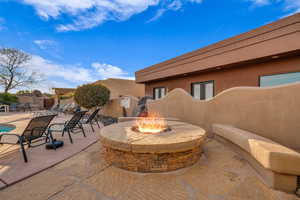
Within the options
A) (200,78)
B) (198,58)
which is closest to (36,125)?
(198,58)

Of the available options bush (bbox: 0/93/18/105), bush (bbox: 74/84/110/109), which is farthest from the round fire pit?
bush (bbox: 0/93/18/105)

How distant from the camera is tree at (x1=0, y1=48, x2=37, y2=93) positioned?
19375 mm

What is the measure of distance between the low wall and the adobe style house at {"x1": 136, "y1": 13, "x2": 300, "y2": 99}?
8.93ft

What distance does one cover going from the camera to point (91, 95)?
1011cm

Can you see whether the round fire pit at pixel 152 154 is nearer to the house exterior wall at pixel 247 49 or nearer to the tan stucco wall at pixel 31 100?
the house exterior wall at pixel 247 49

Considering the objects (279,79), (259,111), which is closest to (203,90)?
(279,79)

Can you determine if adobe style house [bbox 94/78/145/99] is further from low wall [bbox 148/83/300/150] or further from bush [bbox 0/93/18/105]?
low wall [bbox 148/83/300/150]

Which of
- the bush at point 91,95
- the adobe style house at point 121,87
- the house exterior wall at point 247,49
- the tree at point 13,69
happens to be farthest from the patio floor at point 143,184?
the tree at point 13,69

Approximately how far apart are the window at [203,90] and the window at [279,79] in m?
2.41

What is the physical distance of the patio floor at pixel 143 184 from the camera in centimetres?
187

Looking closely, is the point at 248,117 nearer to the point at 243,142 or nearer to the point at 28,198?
the point at 243,142

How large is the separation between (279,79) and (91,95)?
10813mm

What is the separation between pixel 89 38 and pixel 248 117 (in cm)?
1356

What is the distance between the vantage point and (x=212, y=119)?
4.56 m
